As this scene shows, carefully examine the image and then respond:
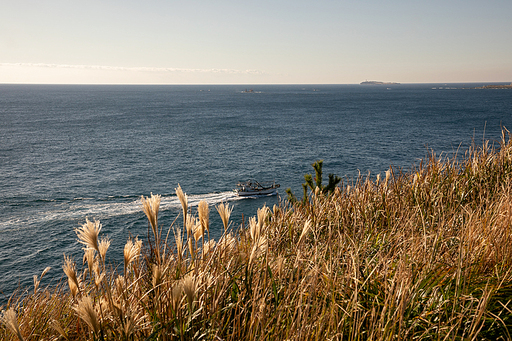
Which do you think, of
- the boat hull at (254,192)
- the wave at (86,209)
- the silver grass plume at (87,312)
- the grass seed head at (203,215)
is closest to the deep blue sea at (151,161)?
the wave at (86,209)

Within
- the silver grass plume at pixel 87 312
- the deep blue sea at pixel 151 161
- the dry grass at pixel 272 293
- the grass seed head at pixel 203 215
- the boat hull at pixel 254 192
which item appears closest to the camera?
the silver grass plume at pixel 87 312

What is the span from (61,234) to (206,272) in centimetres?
3469

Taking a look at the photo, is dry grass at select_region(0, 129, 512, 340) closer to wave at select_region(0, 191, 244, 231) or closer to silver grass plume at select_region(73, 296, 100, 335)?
silver grass plume at select_region(73, 296, 100, 335)

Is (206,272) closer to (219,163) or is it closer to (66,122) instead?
(219,163)

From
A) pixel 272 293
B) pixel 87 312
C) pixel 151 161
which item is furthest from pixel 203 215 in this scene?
pixel 151 161

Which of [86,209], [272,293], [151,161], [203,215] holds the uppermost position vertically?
[203,215]

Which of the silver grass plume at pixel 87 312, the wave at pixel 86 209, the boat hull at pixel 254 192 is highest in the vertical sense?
the silver grass plume at pixel 87 312

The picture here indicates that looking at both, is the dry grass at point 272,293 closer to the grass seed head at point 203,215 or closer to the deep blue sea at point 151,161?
the grass seed head at point 203,215

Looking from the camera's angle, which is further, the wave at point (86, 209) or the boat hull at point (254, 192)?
the boat hull at point (254, 192)

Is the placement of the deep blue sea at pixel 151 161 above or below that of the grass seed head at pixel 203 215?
below

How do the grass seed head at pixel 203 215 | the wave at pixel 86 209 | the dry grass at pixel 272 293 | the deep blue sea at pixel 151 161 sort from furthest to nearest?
the wave at pixel 86 209 → the deep blue sea at pixel 151 161 → the grass seed head at pixel 203 215 → the dry grass at pixel 272 293

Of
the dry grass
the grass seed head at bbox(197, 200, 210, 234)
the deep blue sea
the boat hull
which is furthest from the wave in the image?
the grass seed head at bbox(197, 200, 210, 234)

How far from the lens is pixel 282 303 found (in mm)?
2357

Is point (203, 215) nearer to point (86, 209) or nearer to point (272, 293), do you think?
point (272, 293)
